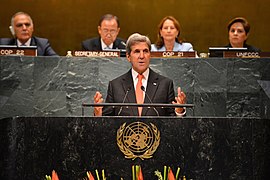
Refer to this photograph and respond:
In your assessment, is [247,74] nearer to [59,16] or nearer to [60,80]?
[60,80]

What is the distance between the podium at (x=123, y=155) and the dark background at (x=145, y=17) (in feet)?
16.6

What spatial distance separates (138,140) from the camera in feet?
16.9

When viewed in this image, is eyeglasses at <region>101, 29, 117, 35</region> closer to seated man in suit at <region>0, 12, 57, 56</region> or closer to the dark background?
seated man in suit at <region>0, 12, 57, 56</region>

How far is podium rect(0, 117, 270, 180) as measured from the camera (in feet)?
16.8

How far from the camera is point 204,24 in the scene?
10.2 meters

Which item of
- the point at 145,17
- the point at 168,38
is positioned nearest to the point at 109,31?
the point at 168,38

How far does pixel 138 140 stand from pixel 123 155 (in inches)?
5.5

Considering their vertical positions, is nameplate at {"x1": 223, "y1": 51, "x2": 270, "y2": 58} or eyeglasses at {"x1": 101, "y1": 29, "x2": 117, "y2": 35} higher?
eyeglasses at {"x1": 101, "y1": 29, "x2": 117, "y2": 35}

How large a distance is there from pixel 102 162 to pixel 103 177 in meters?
0.11

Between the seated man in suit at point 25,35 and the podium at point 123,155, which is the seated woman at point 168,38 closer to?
the seated man in suit at point 25,35

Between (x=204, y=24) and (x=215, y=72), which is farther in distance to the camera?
(x=204, y=24)

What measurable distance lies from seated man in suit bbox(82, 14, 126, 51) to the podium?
2934mm

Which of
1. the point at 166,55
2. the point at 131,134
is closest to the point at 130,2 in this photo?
the point at 166,55

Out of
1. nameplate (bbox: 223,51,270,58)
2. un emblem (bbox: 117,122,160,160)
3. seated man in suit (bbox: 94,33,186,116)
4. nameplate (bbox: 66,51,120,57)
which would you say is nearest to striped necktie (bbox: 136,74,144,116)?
seated man in suit (bbox: 94,33,186,116)
